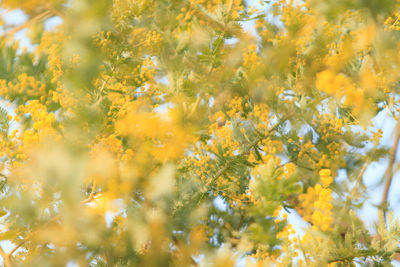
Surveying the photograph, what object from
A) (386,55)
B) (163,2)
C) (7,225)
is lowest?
(7,225)

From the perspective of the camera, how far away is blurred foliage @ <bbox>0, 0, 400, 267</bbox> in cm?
97

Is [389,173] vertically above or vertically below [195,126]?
below

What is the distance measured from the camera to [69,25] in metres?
1.03

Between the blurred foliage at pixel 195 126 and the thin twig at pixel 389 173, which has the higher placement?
the blurred foliage at pixel 195 126

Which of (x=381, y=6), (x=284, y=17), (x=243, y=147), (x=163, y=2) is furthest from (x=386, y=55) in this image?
(x=163, y=2)

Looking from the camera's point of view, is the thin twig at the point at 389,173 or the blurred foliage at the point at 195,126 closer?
the blurred foliage at the point at 195,126

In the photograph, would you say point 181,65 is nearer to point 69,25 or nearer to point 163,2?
point 163,2

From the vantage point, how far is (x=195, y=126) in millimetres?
1540

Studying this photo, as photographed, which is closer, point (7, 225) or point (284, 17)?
point (7, 225)

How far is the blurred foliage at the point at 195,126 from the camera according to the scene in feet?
3.19

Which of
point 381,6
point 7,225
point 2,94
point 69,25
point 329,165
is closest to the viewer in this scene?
point 381,6

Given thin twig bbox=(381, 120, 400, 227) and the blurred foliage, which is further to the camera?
thin twig bbox=(381, 120, 400, 227)

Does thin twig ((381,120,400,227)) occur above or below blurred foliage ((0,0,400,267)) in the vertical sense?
below

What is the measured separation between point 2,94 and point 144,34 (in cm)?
65
